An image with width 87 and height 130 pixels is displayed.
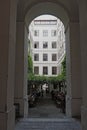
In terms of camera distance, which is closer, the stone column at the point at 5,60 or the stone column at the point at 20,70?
the stone column at the point at 5,60

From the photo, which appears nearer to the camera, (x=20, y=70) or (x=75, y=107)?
(x=75, y=107)

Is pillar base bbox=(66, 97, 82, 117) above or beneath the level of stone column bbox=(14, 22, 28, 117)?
beneath

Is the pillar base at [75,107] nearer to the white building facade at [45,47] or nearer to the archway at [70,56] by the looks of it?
the archway at [70,56]

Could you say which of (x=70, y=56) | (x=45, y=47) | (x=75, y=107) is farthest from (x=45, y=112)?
(x=45, y=47)

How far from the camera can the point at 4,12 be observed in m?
5.86

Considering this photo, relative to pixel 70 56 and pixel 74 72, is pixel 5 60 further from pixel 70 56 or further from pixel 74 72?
pixel 70 56

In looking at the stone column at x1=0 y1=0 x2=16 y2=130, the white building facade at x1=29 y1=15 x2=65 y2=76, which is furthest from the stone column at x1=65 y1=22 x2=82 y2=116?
the white building facade at x1=29 y1=15 x2=65 y2=76

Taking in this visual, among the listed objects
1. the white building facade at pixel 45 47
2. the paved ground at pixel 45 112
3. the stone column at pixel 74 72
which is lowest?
the paved ground at pixel 45 112

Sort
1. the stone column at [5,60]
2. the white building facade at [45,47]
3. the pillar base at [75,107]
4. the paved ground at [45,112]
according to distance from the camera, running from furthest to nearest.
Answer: the white building facade at [45,47]
the paved ground at [45,112]
the pillar base at [75,107]
the stone column at [5,60]

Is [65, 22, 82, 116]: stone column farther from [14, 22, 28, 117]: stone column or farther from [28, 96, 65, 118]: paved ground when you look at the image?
[14, 22, 28, 117]: stone column

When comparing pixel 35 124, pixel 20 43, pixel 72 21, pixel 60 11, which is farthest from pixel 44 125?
pixel 60 11

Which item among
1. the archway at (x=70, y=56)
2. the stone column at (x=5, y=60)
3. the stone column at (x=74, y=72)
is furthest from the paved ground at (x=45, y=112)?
the stone column at (x=5, y=60)

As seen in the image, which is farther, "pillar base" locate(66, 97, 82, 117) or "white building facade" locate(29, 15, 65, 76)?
"white building facade" locate(29, 15, 65, 76)

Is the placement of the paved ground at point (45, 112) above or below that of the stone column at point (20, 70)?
below
